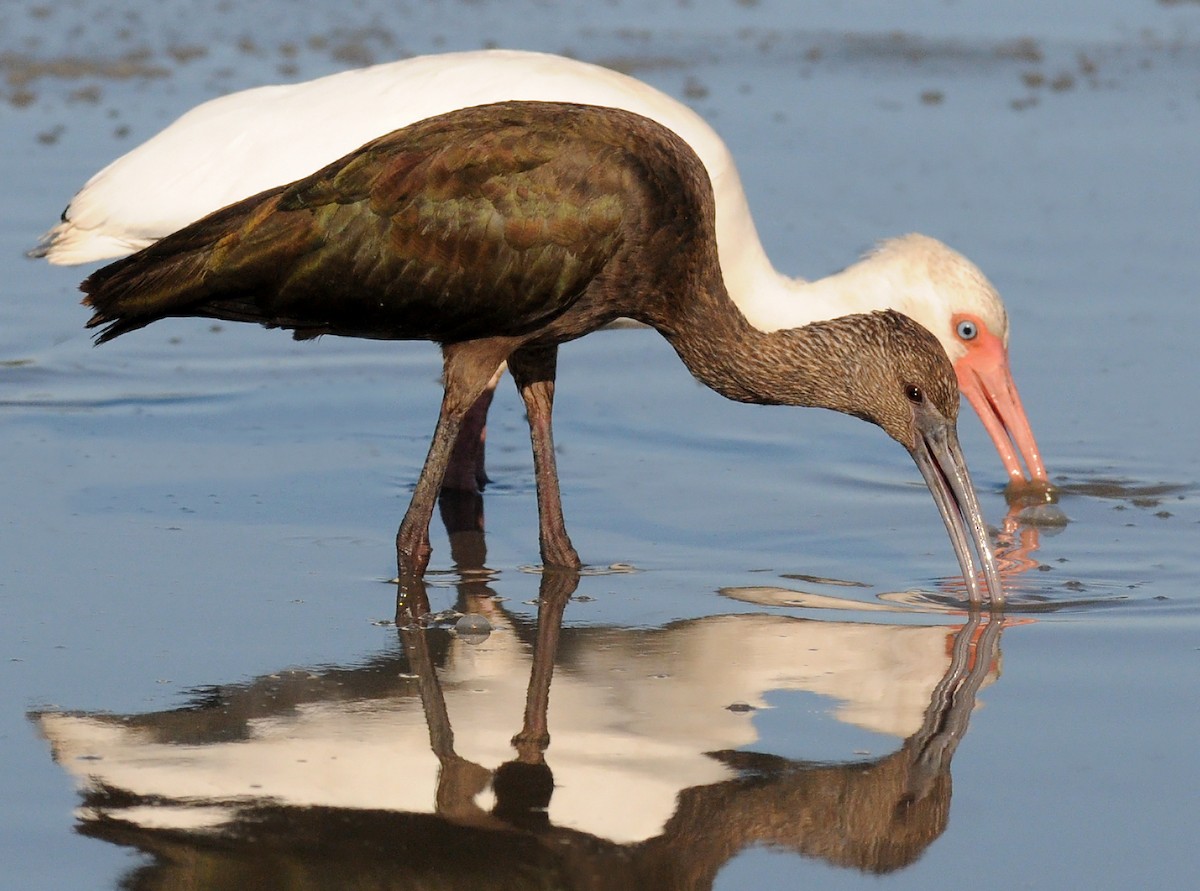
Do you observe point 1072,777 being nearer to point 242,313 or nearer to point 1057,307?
point 242,313

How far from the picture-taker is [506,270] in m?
6.57

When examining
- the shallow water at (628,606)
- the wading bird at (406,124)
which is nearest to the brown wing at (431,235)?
the wading bird at (406,124)

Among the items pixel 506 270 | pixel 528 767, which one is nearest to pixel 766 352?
pixel 506 270

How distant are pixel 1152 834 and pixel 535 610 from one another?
2305 millimetres

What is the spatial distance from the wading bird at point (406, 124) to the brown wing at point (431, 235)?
64 cm

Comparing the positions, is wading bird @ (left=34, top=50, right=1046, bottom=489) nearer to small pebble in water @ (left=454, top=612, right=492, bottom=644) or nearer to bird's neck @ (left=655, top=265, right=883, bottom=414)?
bird's neck @ (left=655, top=265, right=883, bottom=414)

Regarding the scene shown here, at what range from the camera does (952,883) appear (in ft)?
15.0

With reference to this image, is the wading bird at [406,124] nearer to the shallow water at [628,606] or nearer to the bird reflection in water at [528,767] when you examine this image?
the shallow water at [628,606]

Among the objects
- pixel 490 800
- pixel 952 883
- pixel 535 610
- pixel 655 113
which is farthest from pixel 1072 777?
pixel 655 113

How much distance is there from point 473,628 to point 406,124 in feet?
6.63

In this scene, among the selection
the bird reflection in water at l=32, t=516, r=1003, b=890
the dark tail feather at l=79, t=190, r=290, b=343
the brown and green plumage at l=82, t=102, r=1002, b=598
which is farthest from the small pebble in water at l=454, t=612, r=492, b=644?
the dark tail feather at l=79, t=190, r=290, b=343

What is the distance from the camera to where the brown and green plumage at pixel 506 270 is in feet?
21.5

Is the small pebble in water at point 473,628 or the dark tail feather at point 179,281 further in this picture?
the dark tail feather at point 179,281

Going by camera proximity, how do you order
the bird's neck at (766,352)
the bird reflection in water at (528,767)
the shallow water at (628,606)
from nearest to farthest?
the bird reflection in water at (528,767)
the shallow water at (628,606)
the bird's neck at (766,352)
